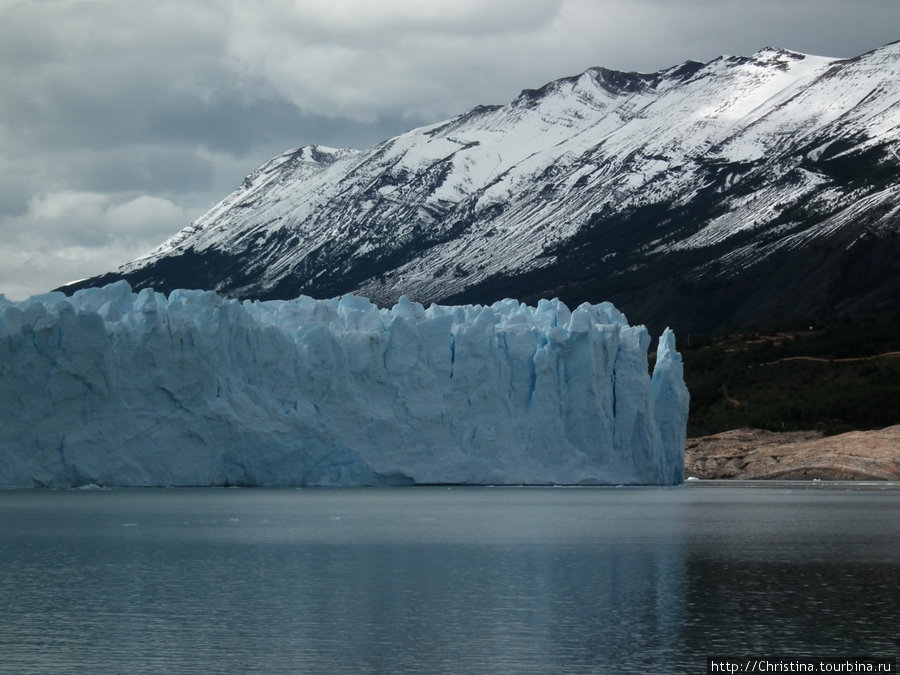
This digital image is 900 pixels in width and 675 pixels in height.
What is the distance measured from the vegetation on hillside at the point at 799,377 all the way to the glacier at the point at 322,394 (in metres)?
20.9

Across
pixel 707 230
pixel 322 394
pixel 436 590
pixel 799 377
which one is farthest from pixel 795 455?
pixel 707 230

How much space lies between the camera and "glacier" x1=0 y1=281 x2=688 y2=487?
3991 cm

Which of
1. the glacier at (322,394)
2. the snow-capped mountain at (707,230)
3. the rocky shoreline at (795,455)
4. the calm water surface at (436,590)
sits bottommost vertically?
the calm water surface at (436,590)

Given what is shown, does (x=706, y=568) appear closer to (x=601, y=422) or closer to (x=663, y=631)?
(x=663, y=631)

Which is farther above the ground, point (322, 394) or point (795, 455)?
point (322, 394)

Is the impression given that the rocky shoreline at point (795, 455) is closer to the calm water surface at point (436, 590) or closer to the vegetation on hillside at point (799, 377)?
the vegetation on hillside at point (799, 377)

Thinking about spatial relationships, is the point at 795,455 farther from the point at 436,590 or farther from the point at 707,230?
the point at 707,230

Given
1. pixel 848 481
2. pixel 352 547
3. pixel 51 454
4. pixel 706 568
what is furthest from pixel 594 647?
pixel 848 481

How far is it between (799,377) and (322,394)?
41.5 m

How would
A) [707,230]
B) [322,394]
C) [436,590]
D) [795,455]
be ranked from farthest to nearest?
[707,230] → [795,455] → [322,394] → [436,590]

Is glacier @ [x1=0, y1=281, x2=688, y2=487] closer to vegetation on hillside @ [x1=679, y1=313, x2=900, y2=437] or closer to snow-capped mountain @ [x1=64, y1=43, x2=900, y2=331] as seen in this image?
vegetation on hillside @ [x1=679, y1=313, x2=900, y2=437]

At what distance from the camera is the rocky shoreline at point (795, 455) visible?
62562mm

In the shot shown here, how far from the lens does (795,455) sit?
6531cm

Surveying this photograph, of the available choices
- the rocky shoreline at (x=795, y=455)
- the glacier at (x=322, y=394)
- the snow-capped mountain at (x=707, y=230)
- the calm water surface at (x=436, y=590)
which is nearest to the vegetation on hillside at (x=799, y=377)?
the rocky shoreline at (x=795, y=455)
